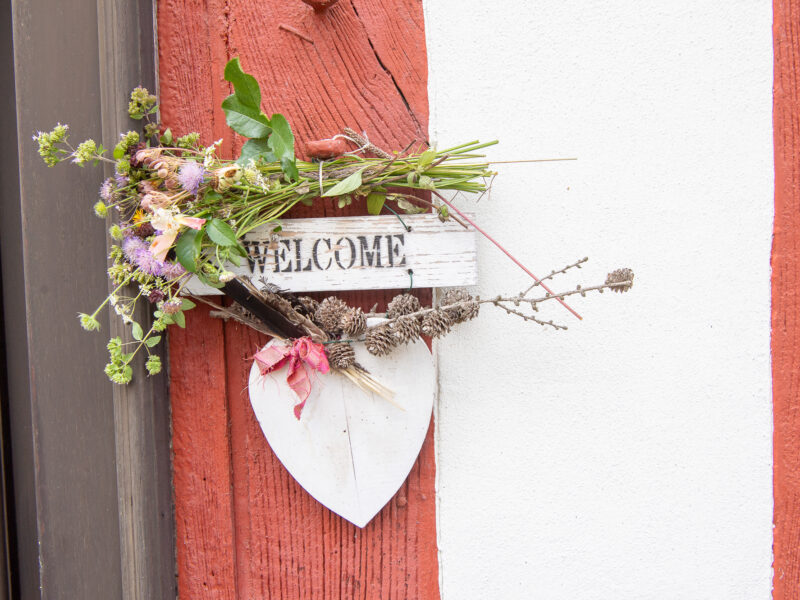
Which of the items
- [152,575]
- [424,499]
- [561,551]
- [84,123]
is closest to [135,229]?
[84,123]

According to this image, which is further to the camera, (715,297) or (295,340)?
(715,297)

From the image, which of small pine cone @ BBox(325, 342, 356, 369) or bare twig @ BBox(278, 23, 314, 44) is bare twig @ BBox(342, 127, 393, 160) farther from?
small pine cone @ BBox(325, 342, 356, 369)

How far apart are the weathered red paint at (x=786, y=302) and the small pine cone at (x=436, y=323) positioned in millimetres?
780

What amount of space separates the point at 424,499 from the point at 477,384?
0.29 metres

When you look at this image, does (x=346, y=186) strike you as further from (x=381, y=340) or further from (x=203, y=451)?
(x=203, y=451)

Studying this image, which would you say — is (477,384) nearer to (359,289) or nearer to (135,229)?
(359,289)

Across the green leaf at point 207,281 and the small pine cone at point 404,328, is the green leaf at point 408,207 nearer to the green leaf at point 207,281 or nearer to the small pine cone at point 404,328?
the small pine cone at point 404,328

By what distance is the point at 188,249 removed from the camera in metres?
0.96

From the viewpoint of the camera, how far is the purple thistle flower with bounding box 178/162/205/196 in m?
0.97

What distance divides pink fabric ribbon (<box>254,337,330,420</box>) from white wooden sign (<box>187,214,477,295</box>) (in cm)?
12

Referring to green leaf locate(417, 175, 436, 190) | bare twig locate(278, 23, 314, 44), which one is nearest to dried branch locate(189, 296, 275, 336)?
green leaf locate(417, 175, 436, 190)

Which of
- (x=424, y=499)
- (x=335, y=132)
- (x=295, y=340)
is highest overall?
(x=335, y=132)

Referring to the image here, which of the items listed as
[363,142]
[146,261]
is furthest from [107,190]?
[363,142]

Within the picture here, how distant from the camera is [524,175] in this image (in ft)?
3.83
